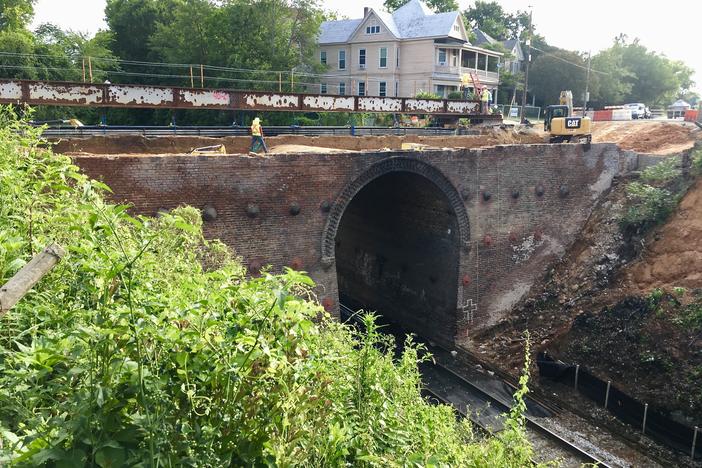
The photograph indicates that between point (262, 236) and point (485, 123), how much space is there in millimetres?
14110

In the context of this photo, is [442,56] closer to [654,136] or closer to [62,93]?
[654,136]

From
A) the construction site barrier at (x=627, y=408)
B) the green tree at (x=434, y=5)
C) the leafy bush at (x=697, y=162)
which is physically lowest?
the construction site barrier at (x=627, y=408)

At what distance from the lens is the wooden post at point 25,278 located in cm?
315

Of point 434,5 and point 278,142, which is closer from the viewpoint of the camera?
point 278,142

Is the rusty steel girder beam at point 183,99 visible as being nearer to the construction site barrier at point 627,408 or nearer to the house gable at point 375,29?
the construction site barrier at point 627,408

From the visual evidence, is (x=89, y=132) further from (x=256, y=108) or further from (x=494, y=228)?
(x=494, y=228)

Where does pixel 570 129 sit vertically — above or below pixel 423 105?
below

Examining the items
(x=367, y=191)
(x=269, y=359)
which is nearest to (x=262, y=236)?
(x=367, y=191)

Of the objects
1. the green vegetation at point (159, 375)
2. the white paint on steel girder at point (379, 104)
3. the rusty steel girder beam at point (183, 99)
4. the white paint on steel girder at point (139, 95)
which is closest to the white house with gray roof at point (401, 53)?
the rusty steel girder beam at point (183, 99)

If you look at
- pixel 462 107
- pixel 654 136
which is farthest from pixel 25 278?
pixel 654 136

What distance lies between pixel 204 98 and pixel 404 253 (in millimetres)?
8167

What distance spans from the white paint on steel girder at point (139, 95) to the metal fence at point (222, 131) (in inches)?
31.8

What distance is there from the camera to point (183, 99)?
15.5 m

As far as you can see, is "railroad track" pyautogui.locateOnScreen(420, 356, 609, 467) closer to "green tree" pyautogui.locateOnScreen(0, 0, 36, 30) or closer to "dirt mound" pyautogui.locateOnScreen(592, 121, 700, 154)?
"dirt mound" pyautogui.locateOnScreen(592, 121, 700, 154)
